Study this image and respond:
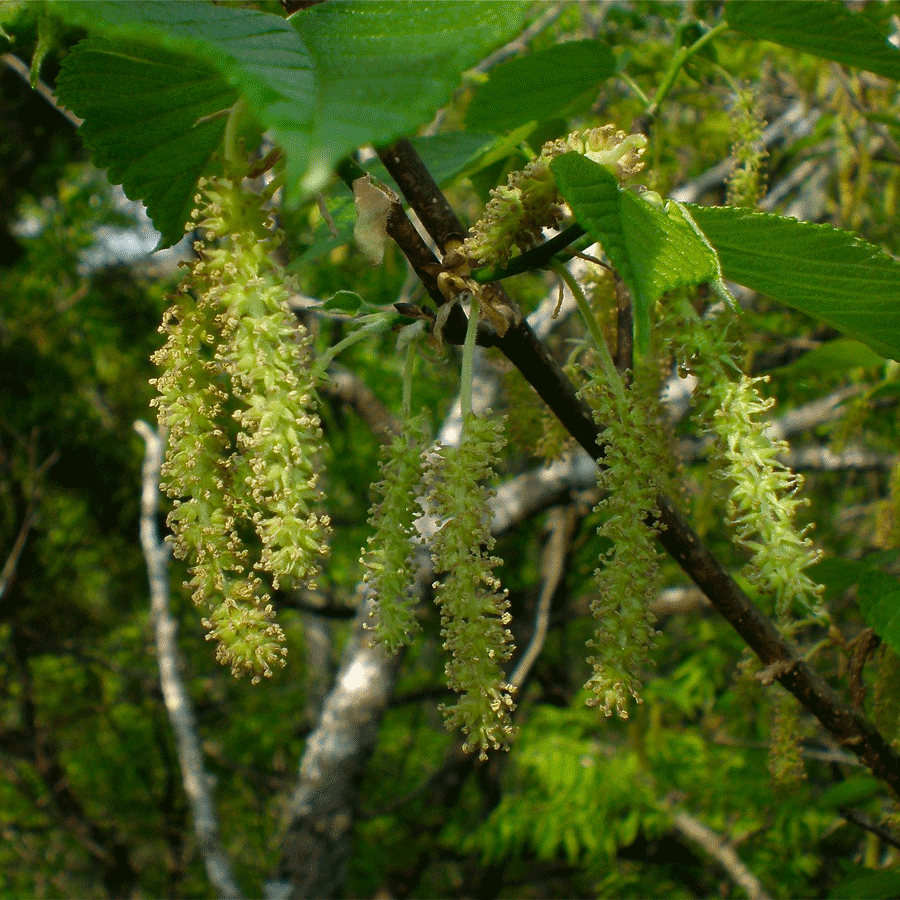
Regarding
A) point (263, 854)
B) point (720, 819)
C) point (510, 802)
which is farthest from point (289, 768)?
point (720, 819)

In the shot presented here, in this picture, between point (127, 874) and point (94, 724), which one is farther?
point (94, 724)

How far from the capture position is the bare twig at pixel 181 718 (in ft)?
7.55

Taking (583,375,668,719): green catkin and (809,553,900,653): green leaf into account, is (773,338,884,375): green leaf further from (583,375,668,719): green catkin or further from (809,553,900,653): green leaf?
(583,375,668,719): green catkin

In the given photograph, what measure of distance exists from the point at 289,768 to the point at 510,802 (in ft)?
7.71

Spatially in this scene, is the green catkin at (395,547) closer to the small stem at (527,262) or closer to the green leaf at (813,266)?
the small stem at (527,262)

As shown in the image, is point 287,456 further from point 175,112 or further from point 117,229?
point 117,229

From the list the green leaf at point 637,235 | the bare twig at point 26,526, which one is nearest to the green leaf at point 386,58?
the green leaf at point 637,235

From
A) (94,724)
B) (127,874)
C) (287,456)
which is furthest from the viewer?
(94,724)

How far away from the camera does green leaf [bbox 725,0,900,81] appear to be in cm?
69

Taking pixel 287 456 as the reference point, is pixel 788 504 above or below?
below

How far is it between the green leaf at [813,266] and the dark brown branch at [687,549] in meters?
0.15

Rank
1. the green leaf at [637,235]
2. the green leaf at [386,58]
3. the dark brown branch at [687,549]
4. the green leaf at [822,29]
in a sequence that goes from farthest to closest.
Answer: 1. the green leaf at [822,29]
2. the dark brown branch at [687,549]
3. the green leaf at [637,235]
4. the green leaf at [386,58]

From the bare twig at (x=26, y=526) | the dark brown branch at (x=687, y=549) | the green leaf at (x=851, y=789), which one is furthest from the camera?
the bare twig at (x=26, y=526)

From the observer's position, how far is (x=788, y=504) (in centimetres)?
54
